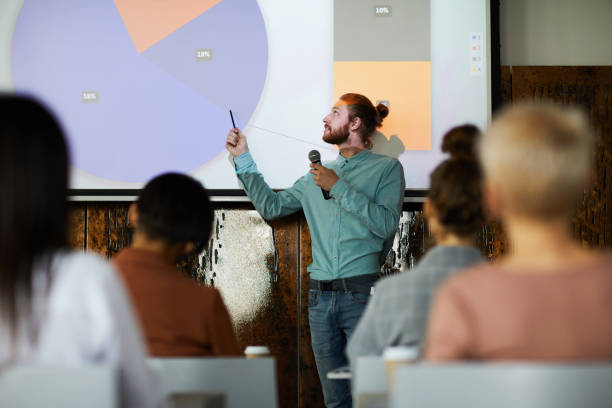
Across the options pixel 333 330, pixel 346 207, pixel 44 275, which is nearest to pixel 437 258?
pixel 44 275

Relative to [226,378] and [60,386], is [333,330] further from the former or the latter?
[60,386]

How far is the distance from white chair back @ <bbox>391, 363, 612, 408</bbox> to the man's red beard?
2358 millimetres

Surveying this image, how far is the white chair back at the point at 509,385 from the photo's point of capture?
915 mm

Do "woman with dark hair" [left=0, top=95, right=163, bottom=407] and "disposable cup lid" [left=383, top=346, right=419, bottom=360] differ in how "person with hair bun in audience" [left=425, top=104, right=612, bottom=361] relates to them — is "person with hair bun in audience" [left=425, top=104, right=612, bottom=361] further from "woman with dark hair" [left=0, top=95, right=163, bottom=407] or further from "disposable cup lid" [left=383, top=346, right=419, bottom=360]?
"woman with dark hair" [left=0, top=95, right=163, bottom=407]

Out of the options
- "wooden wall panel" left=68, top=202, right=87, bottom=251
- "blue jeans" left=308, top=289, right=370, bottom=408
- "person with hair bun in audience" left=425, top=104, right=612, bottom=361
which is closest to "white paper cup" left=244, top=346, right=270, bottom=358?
"person with hair bun in audience" left=425, top=104, right=612, bottom=361

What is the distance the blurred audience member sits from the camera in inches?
61.2

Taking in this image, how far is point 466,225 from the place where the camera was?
163 centimetres

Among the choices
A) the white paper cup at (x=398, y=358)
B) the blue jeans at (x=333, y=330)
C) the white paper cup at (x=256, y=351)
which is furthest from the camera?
the blue jeans at (x=333, y=330)

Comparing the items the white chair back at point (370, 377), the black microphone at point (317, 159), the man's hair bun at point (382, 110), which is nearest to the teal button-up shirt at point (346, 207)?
the black microphone at point (317, 159)

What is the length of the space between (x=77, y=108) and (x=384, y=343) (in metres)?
2.31

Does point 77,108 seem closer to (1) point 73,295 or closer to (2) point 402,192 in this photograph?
(2) point 402,192

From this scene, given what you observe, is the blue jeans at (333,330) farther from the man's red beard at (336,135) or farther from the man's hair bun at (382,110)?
the man's hair bun at (382,110)

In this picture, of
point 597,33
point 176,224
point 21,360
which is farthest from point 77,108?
point 597,33

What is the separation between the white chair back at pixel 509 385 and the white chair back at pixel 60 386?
1.43 ft
